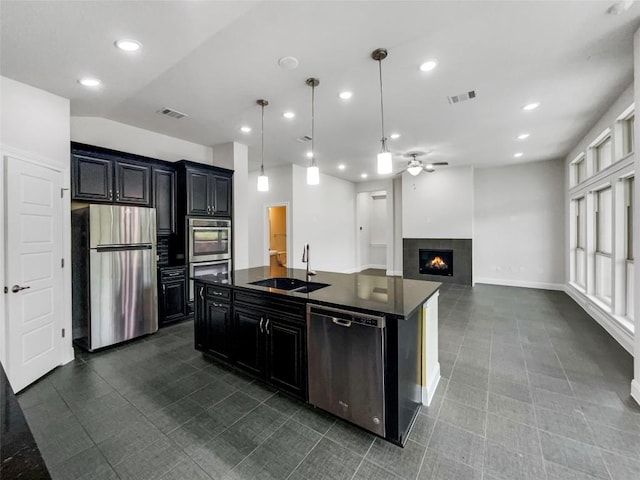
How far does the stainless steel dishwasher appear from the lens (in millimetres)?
1858

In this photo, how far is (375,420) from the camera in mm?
1892

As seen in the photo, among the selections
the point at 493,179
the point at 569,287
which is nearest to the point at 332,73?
the point at 493,179

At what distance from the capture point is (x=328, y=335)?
2055 millimetres

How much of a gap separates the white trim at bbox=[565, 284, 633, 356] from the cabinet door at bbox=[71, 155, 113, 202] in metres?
6.69

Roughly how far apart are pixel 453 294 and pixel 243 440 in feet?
17.7

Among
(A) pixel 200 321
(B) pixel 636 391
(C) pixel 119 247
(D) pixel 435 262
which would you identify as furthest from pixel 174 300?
(D) pixel 435 262

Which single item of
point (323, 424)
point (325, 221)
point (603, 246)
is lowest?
point (323, 424)

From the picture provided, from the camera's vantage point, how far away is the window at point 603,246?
4363 mm

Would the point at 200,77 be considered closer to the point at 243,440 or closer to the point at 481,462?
the point at 243,440

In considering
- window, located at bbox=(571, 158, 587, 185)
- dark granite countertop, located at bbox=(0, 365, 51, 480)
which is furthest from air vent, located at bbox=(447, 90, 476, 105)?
dark granite countertop, located at bbox=(0, 365, 51, 480)

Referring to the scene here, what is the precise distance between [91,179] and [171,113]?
1338mm

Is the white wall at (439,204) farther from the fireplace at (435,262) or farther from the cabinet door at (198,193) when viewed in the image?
the cabinet door at (198,193)

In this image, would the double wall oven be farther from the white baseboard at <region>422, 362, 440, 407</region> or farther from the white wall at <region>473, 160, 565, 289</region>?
the white wall at <region>473, 160, 565, 289</region>

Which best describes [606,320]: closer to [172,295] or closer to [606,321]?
[606,321]
